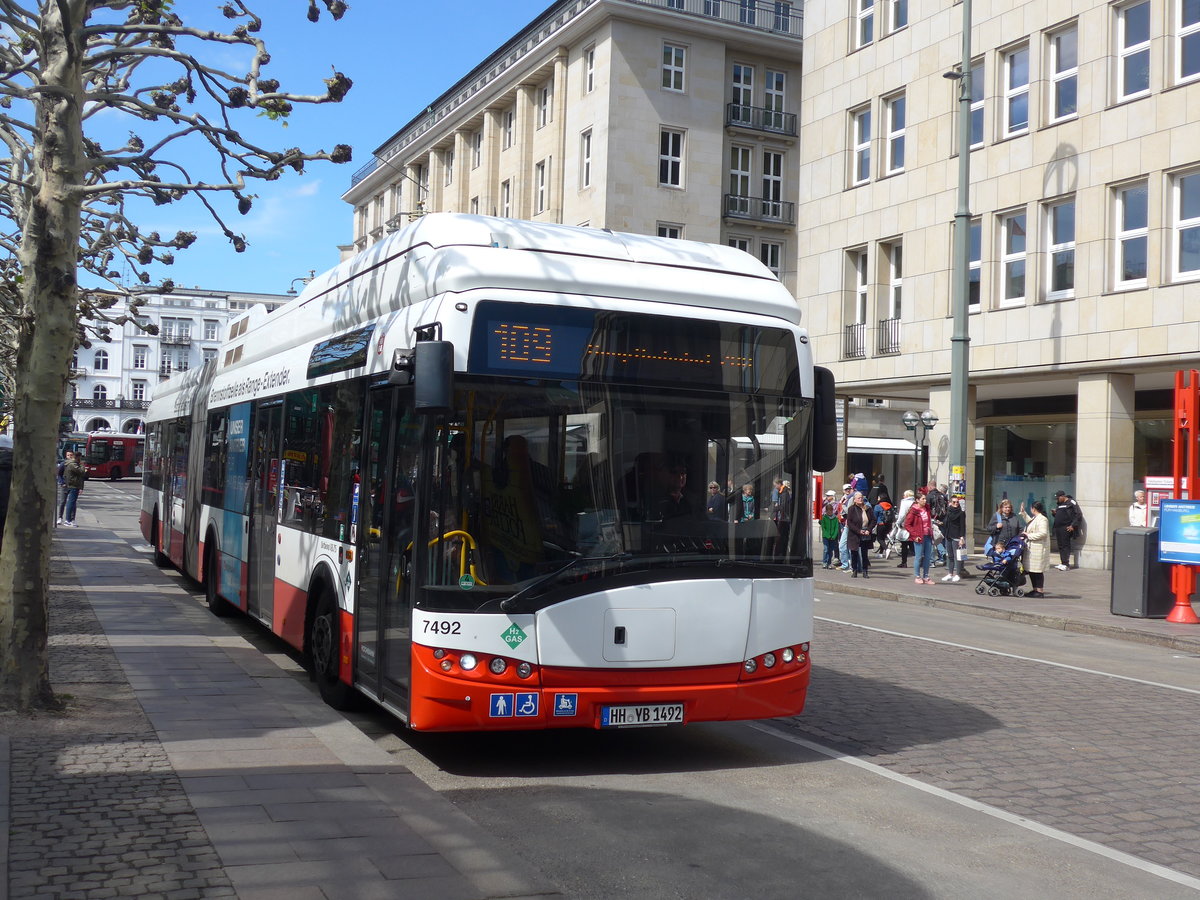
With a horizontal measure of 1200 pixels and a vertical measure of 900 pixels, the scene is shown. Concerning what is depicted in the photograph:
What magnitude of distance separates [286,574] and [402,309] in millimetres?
3362

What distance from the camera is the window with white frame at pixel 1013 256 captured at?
91.0 feet

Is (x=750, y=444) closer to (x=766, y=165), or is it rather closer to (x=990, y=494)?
(x=990, y=494)

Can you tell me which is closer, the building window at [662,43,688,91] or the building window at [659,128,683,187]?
the building window at [659,128,683,187]

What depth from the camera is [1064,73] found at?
2697cm

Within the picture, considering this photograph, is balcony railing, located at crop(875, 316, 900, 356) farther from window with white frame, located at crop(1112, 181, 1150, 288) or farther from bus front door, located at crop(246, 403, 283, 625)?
bus front door, located at crop(246, 403, 283, 625)

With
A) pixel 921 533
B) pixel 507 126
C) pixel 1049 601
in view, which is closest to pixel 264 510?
pixel 1049 601

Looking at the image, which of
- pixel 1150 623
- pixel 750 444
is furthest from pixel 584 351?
pixel 1150 623

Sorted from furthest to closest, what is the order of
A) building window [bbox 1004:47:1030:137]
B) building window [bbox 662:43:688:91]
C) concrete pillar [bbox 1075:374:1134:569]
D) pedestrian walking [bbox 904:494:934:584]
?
1. building window [bbox 662:43:688:91]
2. building window [bbox 1004:47:1030:137]
3. concrete pillar [bbox 1075:374:1134:569]
4. pedestrian walking [bbox 904:494:934:584]

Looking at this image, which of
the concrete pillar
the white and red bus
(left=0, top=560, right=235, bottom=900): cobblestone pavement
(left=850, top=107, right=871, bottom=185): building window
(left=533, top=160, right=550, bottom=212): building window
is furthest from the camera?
the white and red bus

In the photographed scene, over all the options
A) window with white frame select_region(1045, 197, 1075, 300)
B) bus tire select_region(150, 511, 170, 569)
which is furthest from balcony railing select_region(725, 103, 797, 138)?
bus tire select_region(150, 511, 170, 569)

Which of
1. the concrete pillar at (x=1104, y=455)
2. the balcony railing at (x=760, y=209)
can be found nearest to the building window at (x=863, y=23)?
the concrete pillar at (x=1104, y=455)

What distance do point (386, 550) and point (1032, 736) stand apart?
4.66 m

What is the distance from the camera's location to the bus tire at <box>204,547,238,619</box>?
13.8m

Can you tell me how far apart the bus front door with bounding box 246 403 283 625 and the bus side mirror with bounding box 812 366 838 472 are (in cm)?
511
